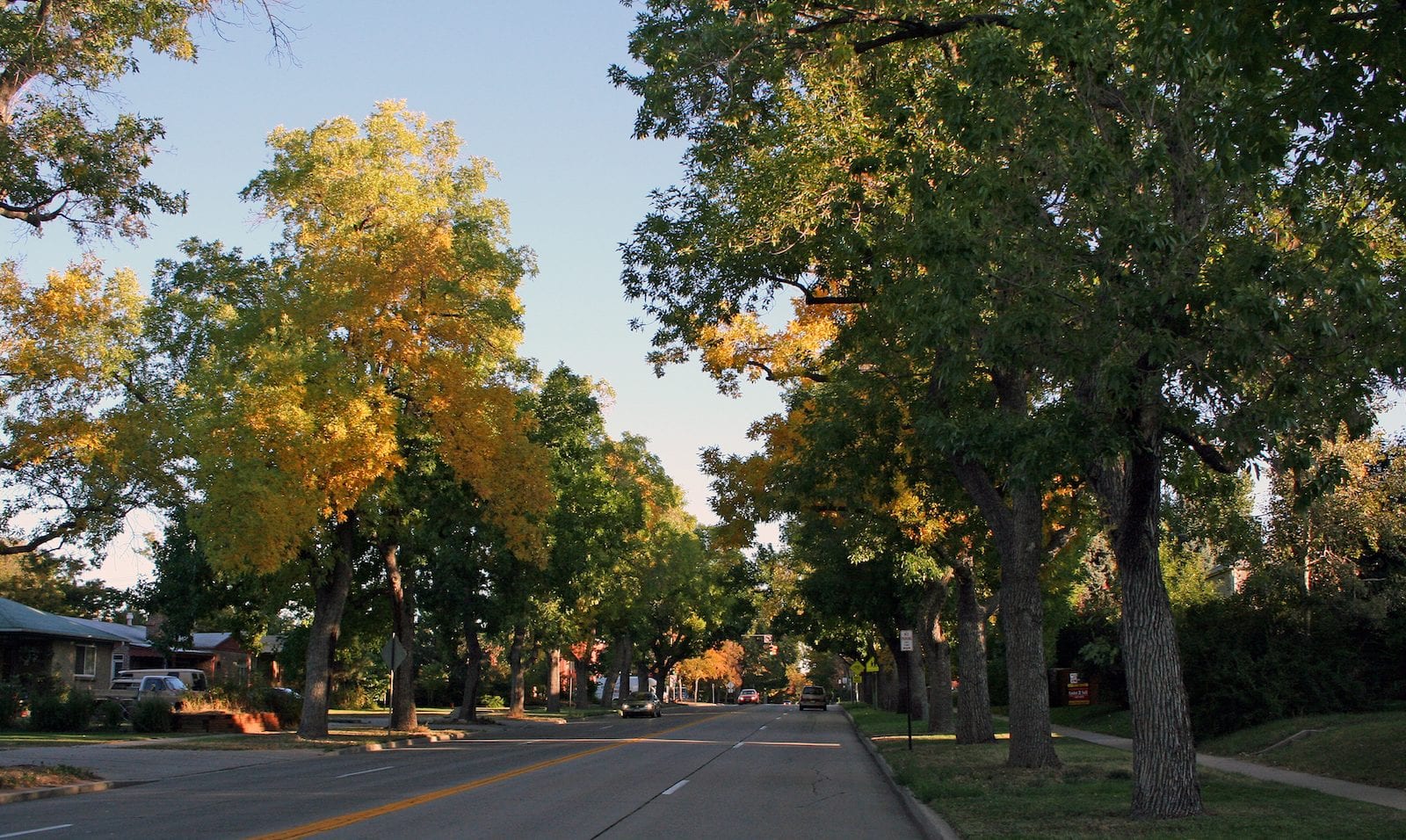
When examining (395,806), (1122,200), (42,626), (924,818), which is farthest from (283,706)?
(1122,200)

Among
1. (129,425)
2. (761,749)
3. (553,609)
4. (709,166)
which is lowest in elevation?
(761,749)

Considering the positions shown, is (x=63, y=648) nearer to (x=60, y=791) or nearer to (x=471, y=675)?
(x=471, y=675)

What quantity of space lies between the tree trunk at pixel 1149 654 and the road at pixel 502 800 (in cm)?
270

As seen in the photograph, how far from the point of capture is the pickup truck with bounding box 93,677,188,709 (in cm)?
3691

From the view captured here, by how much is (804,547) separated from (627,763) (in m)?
12.0

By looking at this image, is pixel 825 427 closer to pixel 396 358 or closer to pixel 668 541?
pixel 396 358

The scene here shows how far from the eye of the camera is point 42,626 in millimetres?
42969

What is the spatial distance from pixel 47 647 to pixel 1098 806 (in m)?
44.1

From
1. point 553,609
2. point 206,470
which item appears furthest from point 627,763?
point 553,609

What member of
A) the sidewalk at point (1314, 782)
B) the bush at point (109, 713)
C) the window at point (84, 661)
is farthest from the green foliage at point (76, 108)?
the window at point (84, 661)

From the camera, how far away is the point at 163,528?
3173cm

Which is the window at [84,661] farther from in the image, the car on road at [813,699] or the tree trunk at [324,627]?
the car on road at [813,699]

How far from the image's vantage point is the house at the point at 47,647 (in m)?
41.7

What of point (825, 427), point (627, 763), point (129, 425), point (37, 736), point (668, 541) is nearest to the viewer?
point (825, 427)
